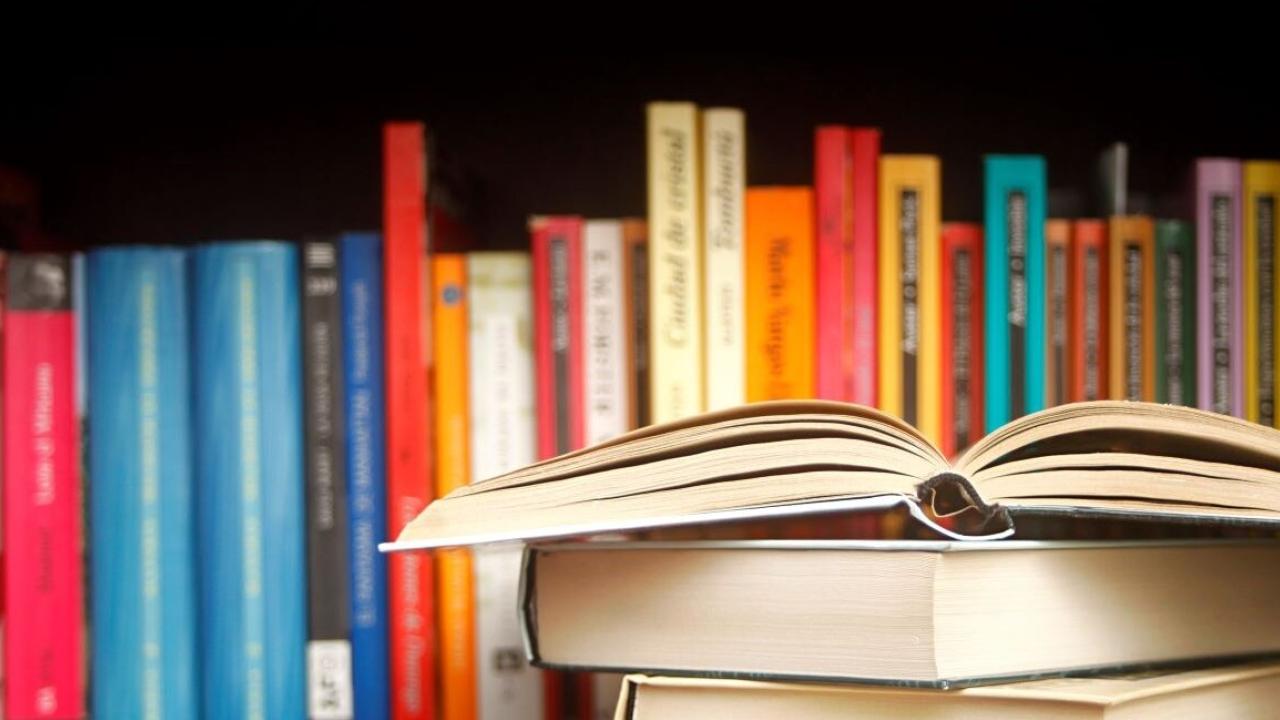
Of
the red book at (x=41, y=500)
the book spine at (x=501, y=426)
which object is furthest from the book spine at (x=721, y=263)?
the red book at (x=41, y=500)

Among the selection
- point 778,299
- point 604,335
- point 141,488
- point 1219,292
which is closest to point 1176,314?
point 1219,292

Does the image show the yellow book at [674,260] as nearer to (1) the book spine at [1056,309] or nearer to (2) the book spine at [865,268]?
(2) the book spine at [865,268]

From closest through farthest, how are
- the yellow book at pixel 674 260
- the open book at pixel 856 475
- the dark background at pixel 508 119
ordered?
the open book at pixel 856 475
the yellow book at pixel 674 260
the dark background at pixel 508 119

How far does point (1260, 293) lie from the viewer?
604mm

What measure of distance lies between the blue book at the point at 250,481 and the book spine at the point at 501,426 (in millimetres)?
105

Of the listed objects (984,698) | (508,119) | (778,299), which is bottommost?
(984,698)

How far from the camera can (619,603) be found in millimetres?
480

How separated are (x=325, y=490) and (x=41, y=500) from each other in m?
0.17

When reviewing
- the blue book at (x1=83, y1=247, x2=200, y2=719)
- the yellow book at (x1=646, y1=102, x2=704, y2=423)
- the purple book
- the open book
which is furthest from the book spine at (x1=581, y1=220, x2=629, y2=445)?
the purple book

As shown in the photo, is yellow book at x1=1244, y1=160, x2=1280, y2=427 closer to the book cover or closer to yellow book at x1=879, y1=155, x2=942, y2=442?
yellow book at x1=879, y1=155, x2=942, y2=442

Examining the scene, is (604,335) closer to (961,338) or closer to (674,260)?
(674,260)

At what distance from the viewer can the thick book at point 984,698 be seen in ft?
1.39

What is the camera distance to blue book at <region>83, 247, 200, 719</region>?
1.89 feet

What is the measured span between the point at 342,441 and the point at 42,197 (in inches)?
14.8
